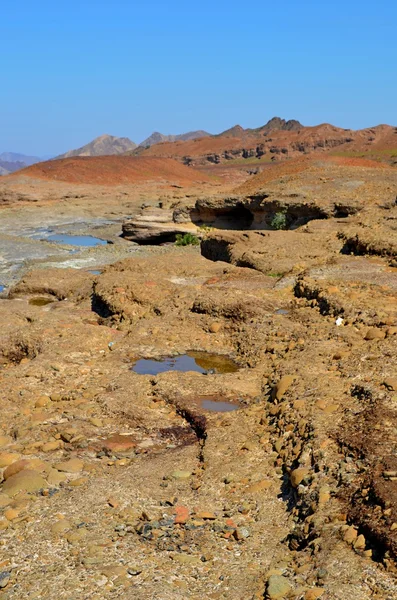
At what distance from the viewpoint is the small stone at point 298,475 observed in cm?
415

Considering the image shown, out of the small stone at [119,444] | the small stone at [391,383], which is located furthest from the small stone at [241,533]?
the small stone at [391,383]

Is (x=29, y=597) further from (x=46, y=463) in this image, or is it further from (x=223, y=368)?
(x=223, y=368)

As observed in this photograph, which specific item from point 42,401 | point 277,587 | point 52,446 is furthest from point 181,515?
point 42,401

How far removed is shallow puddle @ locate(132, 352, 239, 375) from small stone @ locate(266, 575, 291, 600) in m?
3.51

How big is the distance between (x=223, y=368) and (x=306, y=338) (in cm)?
95

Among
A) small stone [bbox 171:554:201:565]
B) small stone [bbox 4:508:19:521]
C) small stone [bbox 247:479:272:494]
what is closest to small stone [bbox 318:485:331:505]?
small stone [bbox 247:479:272:494]

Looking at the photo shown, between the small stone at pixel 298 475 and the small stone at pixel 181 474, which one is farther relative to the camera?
the small stone at pixel 181 474

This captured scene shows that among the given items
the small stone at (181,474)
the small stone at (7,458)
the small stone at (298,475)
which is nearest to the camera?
the small stone at (298,475)

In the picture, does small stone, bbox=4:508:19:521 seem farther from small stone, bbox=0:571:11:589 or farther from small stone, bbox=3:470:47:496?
small stone, bbox=0:571:11:589

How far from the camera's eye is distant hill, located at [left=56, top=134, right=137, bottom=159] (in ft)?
400

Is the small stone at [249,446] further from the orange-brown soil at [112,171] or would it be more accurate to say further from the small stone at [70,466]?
the orange-brown soil at [112,171]

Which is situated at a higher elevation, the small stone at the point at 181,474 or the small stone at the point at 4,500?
the small stone at the point at 4,500

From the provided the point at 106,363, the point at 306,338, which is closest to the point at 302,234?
the point at 306,338

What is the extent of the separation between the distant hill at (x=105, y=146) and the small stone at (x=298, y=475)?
120103 mm
